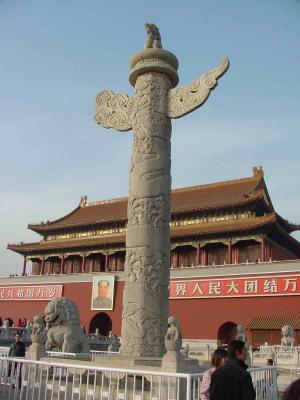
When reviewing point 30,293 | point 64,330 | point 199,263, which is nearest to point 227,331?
point 199,263

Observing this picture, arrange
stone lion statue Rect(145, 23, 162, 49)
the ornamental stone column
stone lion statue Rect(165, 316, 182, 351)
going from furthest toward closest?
stone lion statue Rect(145, 23, 162, 49) < the ornamental stone column < stone lion statue Rect(165, 316, 182, 351)

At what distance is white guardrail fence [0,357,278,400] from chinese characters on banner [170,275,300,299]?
45.7 feet

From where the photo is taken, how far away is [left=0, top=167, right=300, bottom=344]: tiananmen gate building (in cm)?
1961

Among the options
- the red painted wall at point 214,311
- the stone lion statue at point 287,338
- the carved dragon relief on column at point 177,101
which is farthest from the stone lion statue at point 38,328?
the red painted wall at point 214,311

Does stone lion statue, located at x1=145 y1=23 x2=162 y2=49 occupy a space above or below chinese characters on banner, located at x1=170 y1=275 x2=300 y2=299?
above

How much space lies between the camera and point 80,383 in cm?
481

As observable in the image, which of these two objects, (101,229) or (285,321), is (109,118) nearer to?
(285,321)

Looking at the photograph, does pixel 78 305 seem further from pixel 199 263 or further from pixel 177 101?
pixel 177 101

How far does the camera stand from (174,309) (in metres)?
22.1

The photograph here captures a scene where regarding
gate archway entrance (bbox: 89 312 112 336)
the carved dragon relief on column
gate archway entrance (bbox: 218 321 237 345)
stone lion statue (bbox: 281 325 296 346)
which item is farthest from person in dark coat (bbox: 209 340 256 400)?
gate archway entrance (bbox: 89 312 112 336)

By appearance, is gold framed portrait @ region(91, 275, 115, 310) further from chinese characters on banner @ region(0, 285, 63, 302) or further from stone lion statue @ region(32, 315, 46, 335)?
stone lion statue @ region(32, 315, 46, 335)

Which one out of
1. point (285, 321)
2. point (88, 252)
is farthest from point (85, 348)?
point (88, 252)

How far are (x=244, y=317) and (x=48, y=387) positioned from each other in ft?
51.3

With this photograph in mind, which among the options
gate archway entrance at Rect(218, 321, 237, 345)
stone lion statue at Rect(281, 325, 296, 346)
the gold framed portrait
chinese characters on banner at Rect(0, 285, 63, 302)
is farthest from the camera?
chinese characters on banner at Rect(0, 285, 63, 302)
